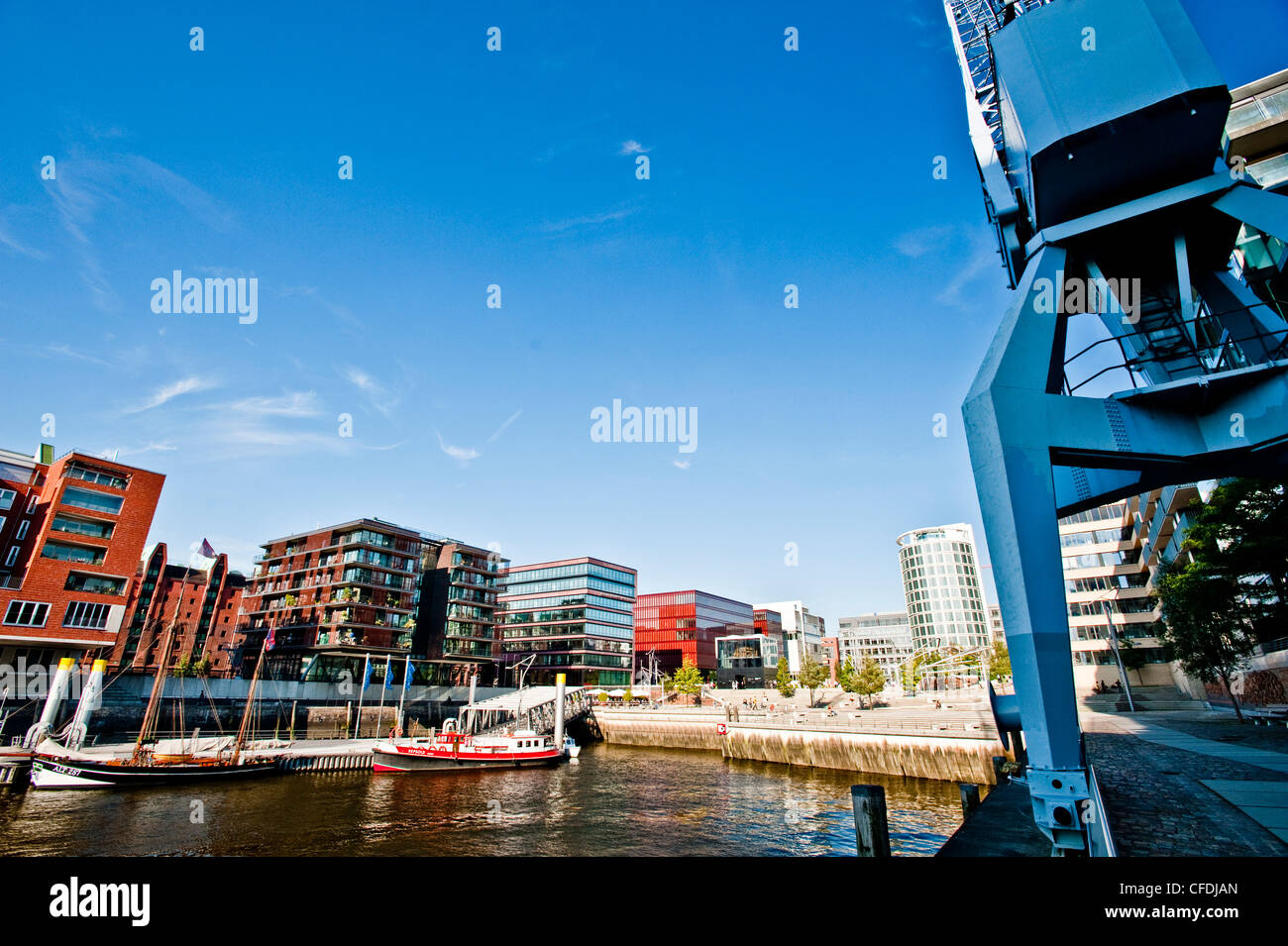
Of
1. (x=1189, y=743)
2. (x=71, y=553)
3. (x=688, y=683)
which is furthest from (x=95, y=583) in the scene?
(x=1189, y=743)

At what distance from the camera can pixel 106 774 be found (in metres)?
29.2

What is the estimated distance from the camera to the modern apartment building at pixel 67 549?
42844 millimetres

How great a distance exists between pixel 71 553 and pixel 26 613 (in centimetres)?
497

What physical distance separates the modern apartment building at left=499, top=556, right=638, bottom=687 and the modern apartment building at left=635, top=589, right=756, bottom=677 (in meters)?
8.86

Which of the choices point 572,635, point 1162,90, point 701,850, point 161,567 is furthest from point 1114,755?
point 161,567

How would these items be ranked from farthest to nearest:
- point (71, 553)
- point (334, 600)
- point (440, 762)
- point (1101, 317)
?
point (334, 600) < point (71, 553) < point (440, 762) < point (1101, 317)

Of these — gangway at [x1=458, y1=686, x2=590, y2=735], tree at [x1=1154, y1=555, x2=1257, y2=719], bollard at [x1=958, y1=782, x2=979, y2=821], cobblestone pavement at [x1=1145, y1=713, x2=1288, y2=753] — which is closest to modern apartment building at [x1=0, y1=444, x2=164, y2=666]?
gangway at [x1=458, y1=686, x2=590, y2=735]

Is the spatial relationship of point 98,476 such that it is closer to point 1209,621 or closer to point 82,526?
point 82,526

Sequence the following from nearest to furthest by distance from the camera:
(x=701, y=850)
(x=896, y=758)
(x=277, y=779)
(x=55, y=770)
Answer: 1. (x=701, y=850)
2. (x=55, y=770)
3. (x=277, y=779)
4. (x=896, y=758)

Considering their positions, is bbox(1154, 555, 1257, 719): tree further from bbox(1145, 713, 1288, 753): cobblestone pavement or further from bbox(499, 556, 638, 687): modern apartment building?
bbox(499, 556, 638, 687): modern apartment building
